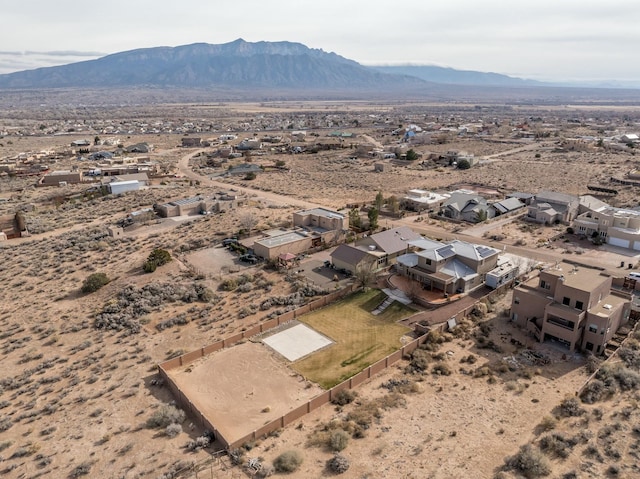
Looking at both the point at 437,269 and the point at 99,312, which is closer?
the point at 99,312

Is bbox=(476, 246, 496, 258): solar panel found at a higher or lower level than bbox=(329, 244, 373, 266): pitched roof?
higher

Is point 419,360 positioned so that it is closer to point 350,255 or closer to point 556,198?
point 350,255

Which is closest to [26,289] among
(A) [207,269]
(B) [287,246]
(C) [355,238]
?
(A) [207,269]

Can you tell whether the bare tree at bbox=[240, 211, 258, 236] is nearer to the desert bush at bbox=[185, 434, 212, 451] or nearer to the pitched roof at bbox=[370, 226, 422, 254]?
the pitched roof at bbox=[370, 226, 422, 254]

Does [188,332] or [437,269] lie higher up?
[437,269]

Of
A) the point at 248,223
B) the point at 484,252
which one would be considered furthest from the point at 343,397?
the point at 248,223

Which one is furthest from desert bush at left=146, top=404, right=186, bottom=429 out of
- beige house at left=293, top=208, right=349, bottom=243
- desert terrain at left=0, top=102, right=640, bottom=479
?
beige house at left=293, top=208, right=349, bottom=243

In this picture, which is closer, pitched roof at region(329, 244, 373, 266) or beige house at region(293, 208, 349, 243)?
pitched roof at region(329, 244, 373, 266)

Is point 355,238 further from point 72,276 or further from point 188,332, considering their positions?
point 72,276
